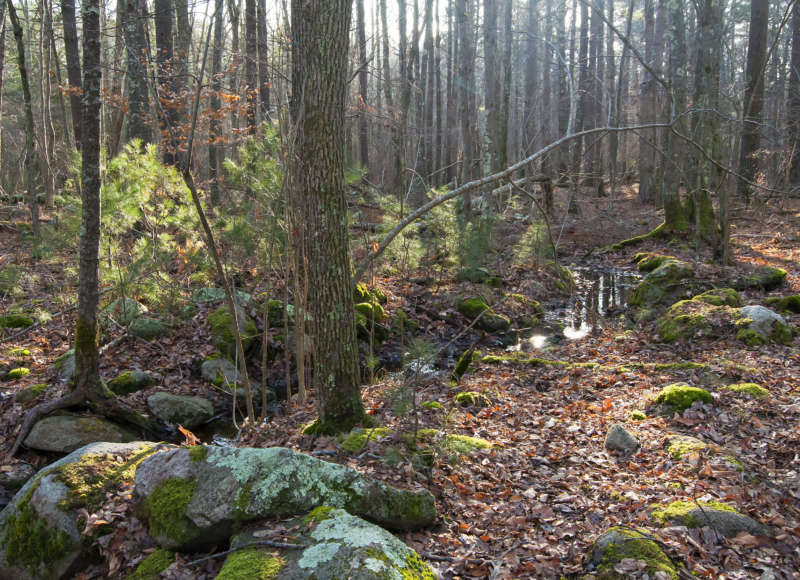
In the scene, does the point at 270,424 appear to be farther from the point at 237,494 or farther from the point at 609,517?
the point at 609,517

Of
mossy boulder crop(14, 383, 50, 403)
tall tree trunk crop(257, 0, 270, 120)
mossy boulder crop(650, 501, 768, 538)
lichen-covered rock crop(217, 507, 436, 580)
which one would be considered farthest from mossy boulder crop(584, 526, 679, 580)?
mossy boulder crop(14, 383, 50, 403)

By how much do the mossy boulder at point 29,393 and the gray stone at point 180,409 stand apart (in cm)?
118

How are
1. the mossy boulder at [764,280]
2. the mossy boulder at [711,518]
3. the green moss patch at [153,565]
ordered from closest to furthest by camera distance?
the green moss patch at [153,565], the mossy boulder at [711,518], the mossy boulder at [764,280]

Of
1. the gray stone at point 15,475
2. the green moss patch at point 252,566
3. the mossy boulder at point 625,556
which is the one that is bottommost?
the gray stone at point 15,475

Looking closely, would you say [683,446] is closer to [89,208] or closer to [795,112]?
[89,208]

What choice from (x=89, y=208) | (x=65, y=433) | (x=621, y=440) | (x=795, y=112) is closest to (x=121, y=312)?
(x=65, y=433)

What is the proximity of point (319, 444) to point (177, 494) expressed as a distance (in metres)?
1.47

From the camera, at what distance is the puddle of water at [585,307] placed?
32.2 ft

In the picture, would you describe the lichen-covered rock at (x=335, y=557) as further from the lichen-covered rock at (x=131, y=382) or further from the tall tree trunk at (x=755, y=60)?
the tall tree trunk at (x=755, y=60)

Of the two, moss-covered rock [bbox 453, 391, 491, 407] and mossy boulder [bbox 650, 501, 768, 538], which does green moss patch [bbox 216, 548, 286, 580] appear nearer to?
mossy boulder [bbox 650, 501, 768, 538]

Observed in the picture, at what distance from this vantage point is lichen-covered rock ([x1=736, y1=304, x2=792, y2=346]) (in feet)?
23.9

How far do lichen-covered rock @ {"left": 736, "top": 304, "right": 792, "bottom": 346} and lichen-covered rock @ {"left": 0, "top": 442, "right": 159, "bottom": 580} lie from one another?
24.8 feet

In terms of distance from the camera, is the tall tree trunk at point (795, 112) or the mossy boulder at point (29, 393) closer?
the mossy boulder at point (29, 393)

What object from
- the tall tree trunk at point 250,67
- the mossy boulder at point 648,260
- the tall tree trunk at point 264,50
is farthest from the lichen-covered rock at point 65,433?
the mossy boulder at point 648,260
